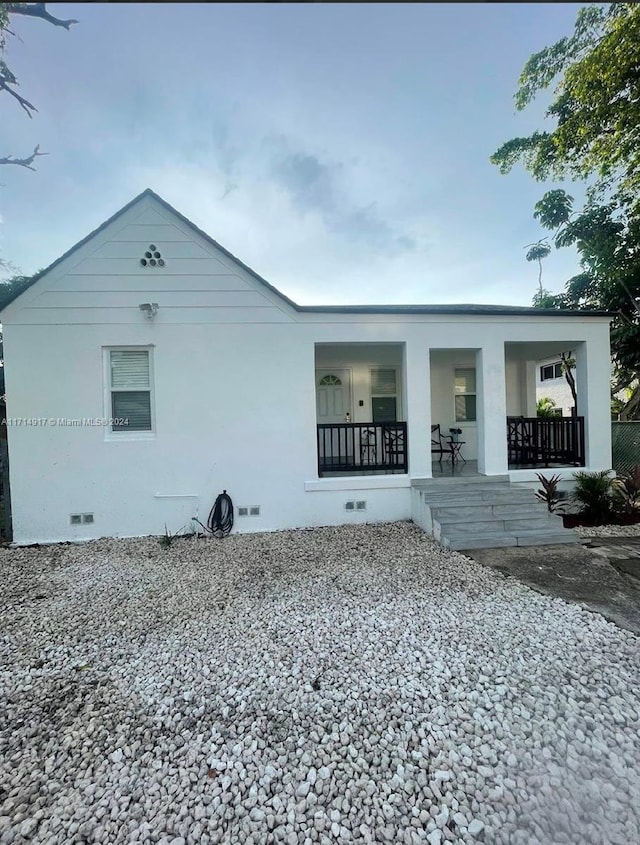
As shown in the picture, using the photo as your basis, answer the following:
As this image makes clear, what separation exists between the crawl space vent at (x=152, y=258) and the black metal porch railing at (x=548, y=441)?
23.0ft

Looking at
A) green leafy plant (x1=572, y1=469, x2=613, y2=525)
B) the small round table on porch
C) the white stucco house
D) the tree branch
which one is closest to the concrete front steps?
the white stucco house

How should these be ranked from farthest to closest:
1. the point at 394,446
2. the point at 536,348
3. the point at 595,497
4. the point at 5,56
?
the point at 536,348, the point at 5,56, the point at 394,446, the point at 595,497

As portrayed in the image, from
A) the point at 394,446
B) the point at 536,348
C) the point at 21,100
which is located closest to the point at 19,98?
the point at 21,100

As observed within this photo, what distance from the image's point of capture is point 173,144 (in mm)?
7531

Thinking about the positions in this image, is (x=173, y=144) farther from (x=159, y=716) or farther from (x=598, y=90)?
(x=598, y=90)

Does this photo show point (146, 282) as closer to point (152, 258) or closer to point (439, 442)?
point (152, 258)

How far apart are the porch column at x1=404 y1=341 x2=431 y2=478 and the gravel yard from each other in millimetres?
2599

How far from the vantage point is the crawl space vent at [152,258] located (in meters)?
6.08

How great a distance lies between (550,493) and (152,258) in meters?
8.03

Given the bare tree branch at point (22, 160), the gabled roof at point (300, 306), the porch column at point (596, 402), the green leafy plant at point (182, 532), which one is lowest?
the green leafy plant at point (182, 532)

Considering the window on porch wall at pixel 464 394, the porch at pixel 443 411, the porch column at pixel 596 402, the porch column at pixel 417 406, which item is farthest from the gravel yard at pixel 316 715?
the window on porch wall at pixel 464 394

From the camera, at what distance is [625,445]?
9586 mm

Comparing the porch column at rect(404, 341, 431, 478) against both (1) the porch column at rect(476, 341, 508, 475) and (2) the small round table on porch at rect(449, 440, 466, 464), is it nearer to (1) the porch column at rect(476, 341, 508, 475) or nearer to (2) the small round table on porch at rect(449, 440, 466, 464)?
(1) the porch column at rect(476, 341, 508, 475)

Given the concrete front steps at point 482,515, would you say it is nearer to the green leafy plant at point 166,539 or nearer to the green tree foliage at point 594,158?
the green leafy plant at point 166,539
